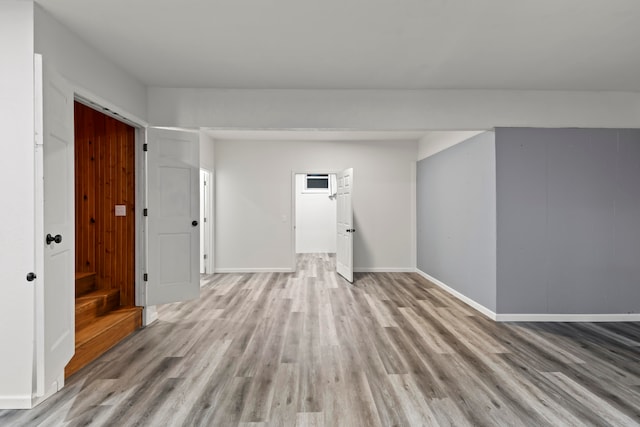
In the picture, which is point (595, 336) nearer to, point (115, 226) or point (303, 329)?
point (303, 329)

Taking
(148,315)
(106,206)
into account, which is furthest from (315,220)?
(106,206)

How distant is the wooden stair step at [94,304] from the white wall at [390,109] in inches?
73.6

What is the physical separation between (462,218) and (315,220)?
565cm

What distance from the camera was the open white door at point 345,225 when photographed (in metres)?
5.90

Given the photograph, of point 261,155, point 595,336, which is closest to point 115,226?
point 261,155

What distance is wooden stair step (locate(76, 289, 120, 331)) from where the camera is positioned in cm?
309

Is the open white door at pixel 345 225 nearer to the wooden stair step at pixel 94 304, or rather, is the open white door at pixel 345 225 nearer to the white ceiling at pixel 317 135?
the white ceiling at pixel 317 135

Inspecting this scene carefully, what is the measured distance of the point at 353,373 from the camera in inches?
102

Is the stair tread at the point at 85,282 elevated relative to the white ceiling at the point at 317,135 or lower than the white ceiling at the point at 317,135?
lower

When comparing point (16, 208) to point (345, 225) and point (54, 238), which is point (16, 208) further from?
point (345, 225)

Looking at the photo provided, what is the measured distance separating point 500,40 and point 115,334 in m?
4.15

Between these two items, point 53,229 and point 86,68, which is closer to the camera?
point 53,229

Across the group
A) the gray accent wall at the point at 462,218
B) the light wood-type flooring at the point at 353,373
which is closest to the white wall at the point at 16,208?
the light wood-type flooring at the point at 353,373

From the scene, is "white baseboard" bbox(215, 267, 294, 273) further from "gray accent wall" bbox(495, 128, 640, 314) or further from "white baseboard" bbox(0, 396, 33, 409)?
"white baseboard" bbox(0, 396, 33, 409)
